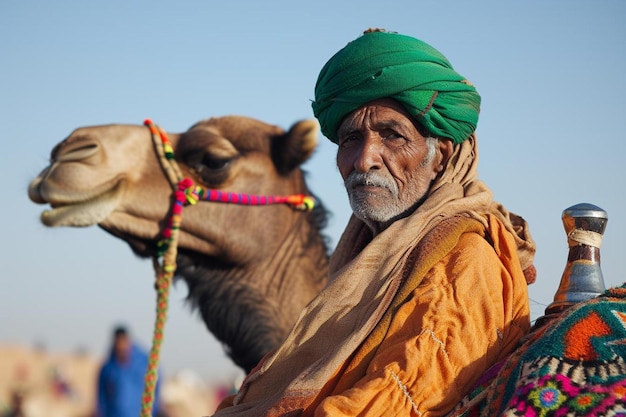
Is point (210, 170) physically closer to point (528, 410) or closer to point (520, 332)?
point (520, 332)

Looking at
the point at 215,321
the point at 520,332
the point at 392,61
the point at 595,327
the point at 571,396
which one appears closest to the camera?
the point at 571,396

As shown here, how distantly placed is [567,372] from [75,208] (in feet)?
14.0

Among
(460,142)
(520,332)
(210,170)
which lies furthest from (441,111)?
(210,170)

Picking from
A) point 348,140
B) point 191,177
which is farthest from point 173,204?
point 348,140

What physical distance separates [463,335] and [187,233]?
4044 millimetres

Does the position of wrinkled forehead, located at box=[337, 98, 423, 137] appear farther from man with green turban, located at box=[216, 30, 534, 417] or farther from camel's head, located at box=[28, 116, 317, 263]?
camel's head, located at box=[28, 116, 317, 263]

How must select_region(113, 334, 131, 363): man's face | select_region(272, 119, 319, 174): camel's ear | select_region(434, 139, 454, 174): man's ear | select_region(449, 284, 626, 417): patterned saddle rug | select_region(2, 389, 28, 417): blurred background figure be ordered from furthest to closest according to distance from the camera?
1. select_region(2, 389, 28, 417): blurred background figure
2. select_region(113, 334, 131, 363): man's face
3. select_region(272, 119, 319, 174): camel's ear
4. select_region(434, 139, 454, 174): man's ear
5. select_region(449, 284, 626, 417): patterned saddle rug

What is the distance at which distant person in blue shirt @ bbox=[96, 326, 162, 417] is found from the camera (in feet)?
32.3

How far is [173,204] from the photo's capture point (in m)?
6.38

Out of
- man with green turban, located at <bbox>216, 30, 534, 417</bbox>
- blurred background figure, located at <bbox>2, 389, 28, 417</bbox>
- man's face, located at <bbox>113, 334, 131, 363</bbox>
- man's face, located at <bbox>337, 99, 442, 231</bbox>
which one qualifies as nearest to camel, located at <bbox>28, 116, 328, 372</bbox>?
man with green turban, located at <bbox>216, 30, 534, 417</bbox>

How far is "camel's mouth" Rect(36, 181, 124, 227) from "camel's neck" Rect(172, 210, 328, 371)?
72cm

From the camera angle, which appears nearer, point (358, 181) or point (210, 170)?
point (358, 181)

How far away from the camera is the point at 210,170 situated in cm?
647

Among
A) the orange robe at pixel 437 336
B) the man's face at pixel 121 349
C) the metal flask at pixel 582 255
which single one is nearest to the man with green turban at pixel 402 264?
the orange robe at pixel 437 336
